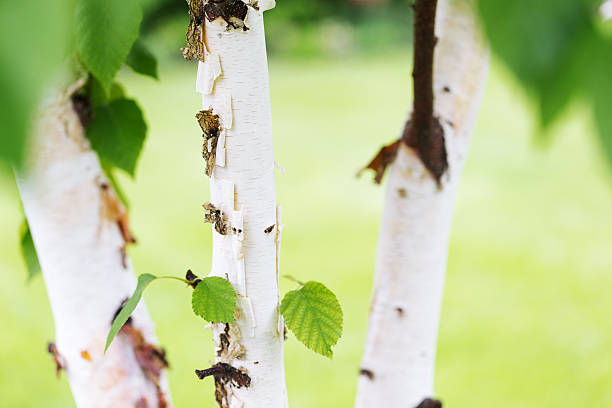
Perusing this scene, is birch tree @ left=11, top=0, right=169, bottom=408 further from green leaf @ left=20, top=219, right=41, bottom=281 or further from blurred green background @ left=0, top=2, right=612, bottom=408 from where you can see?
blurred green background @ left=0, top=2, right=612, bottom=408

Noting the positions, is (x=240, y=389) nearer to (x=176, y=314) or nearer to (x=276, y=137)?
(x=176, y=314)

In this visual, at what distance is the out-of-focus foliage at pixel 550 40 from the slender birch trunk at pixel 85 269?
534 millimetres

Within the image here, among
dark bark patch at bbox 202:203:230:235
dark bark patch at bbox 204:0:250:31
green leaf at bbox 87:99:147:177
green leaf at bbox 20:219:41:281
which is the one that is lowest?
dark bark patch at bbox 202:203:230:235

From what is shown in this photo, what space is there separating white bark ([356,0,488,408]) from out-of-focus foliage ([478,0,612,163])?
49 centimetres

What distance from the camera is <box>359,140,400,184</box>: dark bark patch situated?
664mm

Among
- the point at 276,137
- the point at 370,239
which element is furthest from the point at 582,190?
the point at 276,137

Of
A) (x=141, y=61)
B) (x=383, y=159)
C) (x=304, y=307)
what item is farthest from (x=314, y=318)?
(x=141, y=61)

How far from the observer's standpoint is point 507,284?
2.29 meters

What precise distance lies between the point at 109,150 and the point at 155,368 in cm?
29

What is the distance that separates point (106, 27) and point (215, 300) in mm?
360

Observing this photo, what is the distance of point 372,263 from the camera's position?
249cm

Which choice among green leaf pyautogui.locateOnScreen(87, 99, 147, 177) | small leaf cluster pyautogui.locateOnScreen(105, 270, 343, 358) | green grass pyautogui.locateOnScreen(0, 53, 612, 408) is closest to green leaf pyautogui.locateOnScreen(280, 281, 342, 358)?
small leaf cluster pyautogui.locateOnScreen(105, 270, 343, 358)

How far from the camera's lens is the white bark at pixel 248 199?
0.49 m

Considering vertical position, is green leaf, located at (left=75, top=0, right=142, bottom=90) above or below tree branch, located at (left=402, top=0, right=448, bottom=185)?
below
